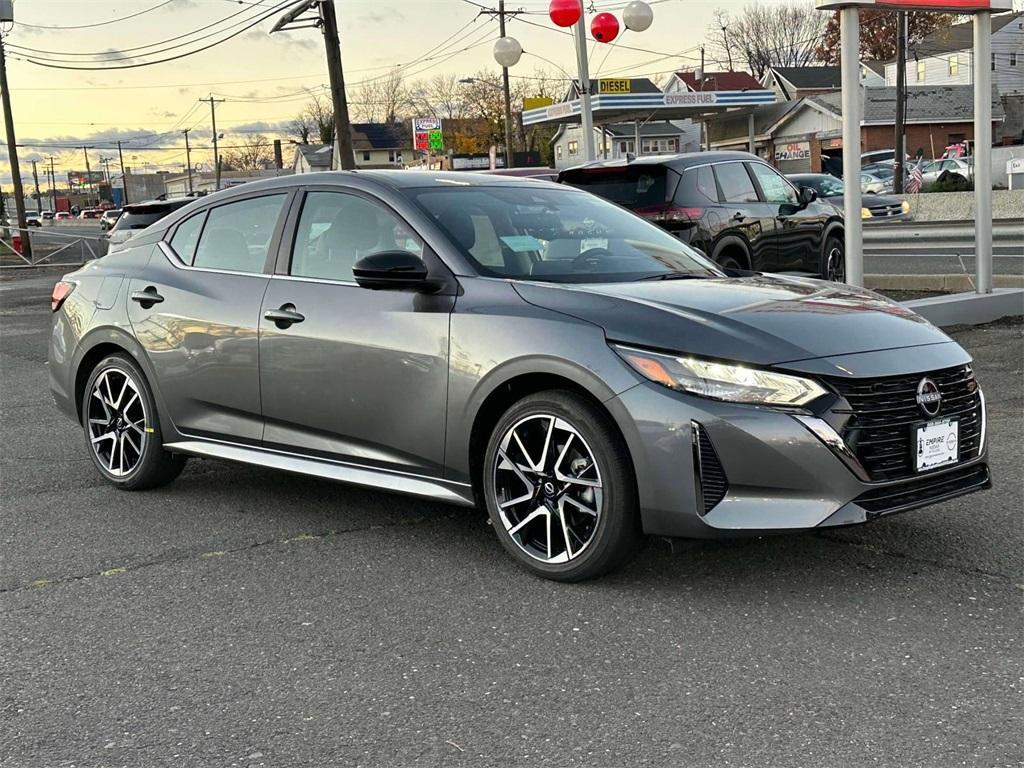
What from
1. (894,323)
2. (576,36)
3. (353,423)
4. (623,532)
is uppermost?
(576,36)

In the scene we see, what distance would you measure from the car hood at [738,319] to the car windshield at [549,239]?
23cm

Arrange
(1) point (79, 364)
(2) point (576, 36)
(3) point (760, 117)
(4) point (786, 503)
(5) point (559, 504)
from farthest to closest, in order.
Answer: (3) point (760, 117) → (2) point (576, 36) → (1) point (79, 364) → (5) point (559, 504) → (4) point (786, 503)

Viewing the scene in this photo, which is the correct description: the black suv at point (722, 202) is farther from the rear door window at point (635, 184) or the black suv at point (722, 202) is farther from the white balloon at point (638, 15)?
the white balloon at point (638, 15)

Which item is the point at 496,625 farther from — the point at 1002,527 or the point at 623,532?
the point at 1002,527

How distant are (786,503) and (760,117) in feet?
210

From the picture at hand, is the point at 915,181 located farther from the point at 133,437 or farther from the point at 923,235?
the point at 133,437

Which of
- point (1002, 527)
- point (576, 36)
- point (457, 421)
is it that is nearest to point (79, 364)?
point (457, 421)

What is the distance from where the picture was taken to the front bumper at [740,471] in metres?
3.89

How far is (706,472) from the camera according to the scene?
394cm

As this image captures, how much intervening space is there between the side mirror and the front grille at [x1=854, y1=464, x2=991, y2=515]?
1.90 meters

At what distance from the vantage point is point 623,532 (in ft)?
13.5

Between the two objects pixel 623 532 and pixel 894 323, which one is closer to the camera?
pixel 623 532

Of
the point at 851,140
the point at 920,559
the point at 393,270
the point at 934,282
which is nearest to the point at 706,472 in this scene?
the point at 920,559

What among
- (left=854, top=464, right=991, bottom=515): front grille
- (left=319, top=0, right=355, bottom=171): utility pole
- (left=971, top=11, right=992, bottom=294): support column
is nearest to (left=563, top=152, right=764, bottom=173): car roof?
(left=971, top=11, right=992, bottom=294): support column
